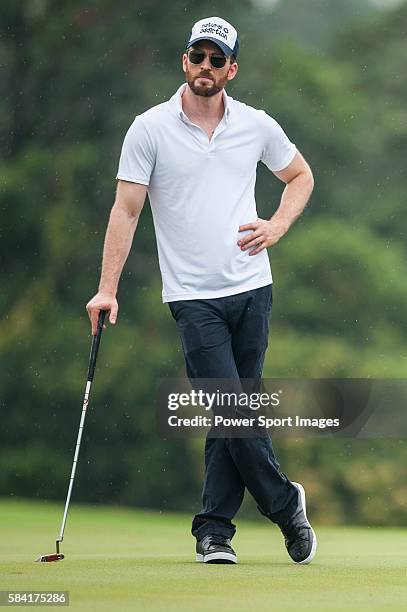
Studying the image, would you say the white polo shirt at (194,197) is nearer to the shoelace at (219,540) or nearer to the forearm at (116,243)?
the forearm at (116,243)

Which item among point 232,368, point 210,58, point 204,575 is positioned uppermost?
point 210,58

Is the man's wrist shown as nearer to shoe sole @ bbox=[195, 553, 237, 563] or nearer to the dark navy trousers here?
the dark navy trousers

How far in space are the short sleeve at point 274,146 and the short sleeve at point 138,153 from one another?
12.6 inches

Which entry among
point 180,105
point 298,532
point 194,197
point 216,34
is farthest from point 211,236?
point 298,532

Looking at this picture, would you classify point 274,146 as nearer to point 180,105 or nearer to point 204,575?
point 180,105

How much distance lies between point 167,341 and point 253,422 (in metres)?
7.24

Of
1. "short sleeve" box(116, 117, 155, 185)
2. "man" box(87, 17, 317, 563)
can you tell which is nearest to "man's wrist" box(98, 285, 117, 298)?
"man" box(87, 17, 317, 563)

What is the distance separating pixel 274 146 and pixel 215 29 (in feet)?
1.19

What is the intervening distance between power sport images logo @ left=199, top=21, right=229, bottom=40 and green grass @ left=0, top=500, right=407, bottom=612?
1324 millimetres

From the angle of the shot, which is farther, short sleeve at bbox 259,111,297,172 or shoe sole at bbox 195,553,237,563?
short sleeve at bbox 259,111,297,172

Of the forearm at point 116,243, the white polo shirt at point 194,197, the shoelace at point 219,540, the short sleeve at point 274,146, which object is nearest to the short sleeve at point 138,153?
the white polo shirt at point 194,197
